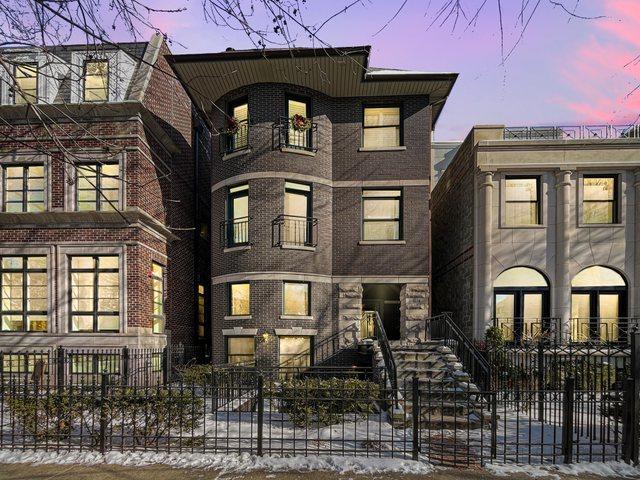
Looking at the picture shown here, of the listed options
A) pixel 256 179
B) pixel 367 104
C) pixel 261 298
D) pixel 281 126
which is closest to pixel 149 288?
pixel 261 298

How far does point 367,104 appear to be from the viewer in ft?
55.0

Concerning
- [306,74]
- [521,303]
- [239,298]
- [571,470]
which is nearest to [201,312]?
[239,298]

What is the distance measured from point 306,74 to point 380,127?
3.79m

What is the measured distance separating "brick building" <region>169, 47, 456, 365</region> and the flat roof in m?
0.05

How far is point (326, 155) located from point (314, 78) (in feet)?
9.14

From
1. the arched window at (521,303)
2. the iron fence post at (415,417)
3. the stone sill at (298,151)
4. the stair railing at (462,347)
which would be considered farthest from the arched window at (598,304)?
the stone sill at (298,151)

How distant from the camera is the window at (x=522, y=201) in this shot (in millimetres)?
15672

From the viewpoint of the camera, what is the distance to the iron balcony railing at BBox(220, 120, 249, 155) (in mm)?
16016

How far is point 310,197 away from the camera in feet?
53.0

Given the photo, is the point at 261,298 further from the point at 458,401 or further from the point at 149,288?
the point at 458,401

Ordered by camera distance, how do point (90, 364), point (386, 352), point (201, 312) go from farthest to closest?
point (201, 312), point (90, 364), point (386, 352)

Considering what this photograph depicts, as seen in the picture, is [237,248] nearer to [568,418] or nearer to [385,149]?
[385,149]

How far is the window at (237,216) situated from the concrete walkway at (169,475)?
9.33m

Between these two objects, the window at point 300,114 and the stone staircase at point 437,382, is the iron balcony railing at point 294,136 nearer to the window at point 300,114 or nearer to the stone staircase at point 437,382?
the window at point 300,114
